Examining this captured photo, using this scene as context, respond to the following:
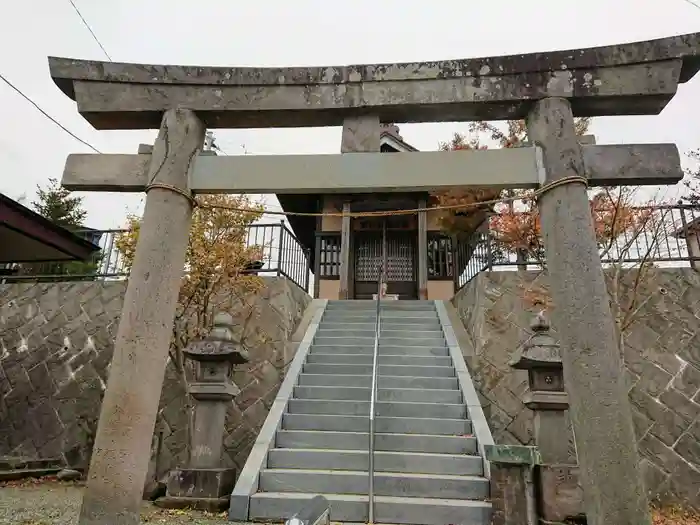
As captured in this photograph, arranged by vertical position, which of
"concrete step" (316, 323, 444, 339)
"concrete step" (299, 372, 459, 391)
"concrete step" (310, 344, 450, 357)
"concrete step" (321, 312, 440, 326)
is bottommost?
"concrete step" (299, 372, 459, 391)

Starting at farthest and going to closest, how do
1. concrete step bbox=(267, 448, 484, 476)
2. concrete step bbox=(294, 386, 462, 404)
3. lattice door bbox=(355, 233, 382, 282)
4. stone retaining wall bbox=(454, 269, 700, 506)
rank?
lattice door bbox=(355, 233, 382, 282) < stone retaining wall bbox=(454, 269, 700, 506) < concrete step bbox=(294, 386, 462, 404) < concrete step bbox=(267, 448, 484, 476)

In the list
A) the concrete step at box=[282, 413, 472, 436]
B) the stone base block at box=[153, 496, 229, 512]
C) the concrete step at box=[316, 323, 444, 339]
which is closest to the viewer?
→ the stone base block at box=[153, 496, 229, 512]

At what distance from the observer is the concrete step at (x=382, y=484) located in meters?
5.26

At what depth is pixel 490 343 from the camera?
28.0 ft

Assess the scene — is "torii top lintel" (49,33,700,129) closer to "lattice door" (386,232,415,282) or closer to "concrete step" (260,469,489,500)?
"concrete step" (260,469,489,500)

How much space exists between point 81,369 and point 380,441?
6.76 metres

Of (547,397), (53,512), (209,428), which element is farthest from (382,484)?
(53,512)

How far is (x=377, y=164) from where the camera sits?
3.95 m

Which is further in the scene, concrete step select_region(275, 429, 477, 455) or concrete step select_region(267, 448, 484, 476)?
concrete step select_region(275, 429, 477, 455)

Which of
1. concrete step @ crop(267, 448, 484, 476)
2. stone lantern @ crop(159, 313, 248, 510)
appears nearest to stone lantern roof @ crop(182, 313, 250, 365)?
stone lantern @ crop(159, 313, 248, 510)

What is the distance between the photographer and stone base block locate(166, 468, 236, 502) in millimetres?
5492

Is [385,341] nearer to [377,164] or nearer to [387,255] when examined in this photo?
[377,164]

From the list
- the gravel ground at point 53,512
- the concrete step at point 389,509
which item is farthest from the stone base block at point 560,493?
the gravel ground at point 53,512

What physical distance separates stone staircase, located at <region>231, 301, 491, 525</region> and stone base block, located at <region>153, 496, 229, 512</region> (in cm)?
45
